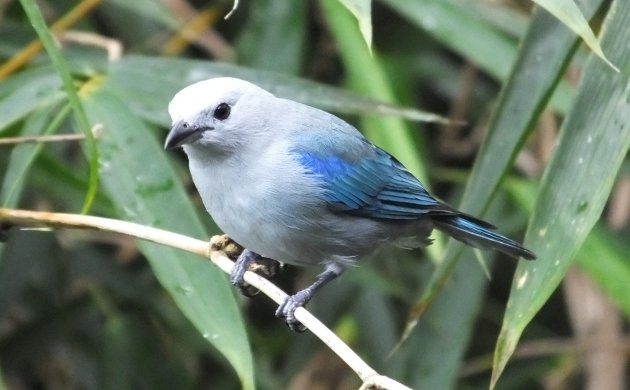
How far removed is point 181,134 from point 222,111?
6.7 inches

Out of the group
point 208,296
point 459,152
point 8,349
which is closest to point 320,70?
point 459,152

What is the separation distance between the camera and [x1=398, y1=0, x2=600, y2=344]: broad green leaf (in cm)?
222

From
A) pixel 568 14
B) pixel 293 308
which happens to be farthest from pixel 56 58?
pixel 568 14

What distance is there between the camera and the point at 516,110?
7.50ft

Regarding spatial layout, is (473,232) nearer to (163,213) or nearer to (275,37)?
(163,213)

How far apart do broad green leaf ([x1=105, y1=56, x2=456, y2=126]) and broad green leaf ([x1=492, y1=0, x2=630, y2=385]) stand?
0.59 meters

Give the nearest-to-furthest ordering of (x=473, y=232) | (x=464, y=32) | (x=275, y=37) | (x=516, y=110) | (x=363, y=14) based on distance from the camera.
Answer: (x=363, y=14), (x=516, y=110), (x=473, y=232), (x=464, y=32), (x=275, y=37)

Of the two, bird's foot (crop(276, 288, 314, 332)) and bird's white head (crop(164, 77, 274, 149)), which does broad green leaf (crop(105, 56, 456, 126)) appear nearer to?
bird's white head (crop(164, 77, 274, 149))

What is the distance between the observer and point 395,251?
3.90 m

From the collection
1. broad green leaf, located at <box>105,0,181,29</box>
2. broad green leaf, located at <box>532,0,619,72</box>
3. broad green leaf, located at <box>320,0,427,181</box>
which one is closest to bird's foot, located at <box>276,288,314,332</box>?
broad green leaf, located at <box>532,0,619,72</box>

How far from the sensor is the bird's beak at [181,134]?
2146 mm

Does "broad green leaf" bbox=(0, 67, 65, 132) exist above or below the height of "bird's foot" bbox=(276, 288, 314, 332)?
above

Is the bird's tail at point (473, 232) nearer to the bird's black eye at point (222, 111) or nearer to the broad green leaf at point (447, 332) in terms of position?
the bird's black eye at point (222, 111)

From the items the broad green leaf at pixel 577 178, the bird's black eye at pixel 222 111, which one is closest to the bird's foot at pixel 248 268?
the bird's black eye at pixel 222 111
